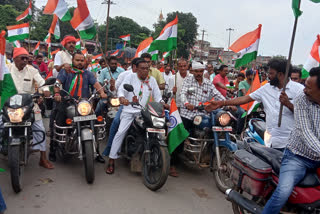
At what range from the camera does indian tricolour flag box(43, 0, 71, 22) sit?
5.65 m

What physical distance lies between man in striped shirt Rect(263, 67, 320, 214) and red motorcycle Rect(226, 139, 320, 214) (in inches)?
3.9

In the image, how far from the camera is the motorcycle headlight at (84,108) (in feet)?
13.2

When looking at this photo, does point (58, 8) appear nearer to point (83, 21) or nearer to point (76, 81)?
point (83, 21)

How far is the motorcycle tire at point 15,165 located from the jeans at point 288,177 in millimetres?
2837

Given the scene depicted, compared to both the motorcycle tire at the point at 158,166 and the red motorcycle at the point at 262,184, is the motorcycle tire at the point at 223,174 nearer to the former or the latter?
the motorcycle tire at the point at 158,166

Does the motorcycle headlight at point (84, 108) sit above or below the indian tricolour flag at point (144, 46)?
below

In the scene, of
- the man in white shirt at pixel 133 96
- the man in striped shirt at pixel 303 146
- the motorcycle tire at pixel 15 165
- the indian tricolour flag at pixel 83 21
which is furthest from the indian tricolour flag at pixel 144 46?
the man in striped shirt at pixel 303 146

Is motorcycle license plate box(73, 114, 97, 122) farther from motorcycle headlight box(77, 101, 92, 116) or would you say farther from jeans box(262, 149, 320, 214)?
jeans box(262, 149, 320, 214)

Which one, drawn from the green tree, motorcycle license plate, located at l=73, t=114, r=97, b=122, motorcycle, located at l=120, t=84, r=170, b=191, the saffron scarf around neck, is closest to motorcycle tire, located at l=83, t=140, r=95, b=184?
motorcycle license plate, located at l=73, t=114, r=97, b=122

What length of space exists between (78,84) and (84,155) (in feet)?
4.40

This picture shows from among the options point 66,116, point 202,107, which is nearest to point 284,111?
point 202,107

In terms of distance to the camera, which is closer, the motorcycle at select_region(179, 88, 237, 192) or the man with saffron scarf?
the motorcycle at select_region(179, 88, 237, 192)

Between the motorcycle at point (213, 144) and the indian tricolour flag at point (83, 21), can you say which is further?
the indian tricolour flag at point (83, 21)

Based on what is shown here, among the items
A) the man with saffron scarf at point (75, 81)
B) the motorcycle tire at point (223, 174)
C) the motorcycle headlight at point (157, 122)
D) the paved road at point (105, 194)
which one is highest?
the man with saffron scarf at point (75, 81)
